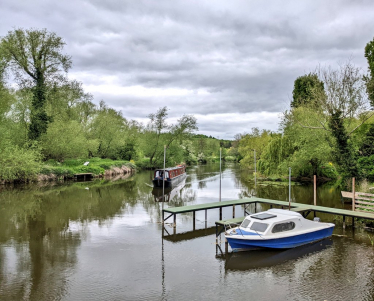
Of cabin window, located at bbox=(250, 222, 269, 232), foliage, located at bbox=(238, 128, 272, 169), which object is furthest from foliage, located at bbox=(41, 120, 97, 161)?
cabin window, located at bbox=(250, 222, 269, 232)

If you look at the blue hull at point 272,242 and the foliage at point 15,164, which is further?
the foliage at point 15,164

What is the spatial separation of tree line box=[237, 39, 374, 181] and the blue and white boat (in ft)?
31.0

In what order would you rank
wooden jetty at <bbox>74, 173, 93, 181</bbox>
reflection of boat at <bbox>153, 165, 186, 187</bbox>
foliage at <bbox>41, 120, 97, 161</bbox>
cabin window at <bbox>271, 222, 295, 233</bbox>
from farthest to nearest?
wooden jetty at <bbox>74, 173, 93, 181</bbox>
foliage at <bbox>41, 120, 97, 161</bbox>
reflection of boat at <bbox>153, 165, 186, 187</bbox>
cabin window at <bbox>271, 222, 295, 233</bbox>

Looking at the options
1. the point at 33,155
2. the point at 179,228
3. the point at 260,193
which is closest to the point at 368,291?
the point at 179,228

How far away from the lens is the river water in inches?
324

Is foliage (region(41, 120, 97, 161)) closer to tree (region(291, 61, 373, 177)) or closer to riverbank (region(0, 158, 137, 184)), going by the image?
riverbank (region(0, 158, 137, 184))

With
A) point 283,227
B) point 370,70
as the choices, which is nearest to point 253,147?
point 370,70

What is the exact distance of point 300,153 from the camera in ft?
99.6

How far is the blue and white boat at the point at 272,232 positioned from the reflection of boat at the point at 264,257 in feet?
0.75

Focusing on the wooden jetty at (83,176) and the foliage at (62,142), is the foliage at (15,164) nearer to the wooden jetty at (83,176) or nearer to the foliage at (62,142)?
the foliage at (62,142)

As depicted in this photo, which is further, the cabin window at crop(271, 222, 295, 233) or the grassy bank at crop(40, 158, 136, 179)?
the grassy bank at crop(40, 158, 136, 179)

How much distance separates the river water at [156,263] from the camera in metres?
8.23

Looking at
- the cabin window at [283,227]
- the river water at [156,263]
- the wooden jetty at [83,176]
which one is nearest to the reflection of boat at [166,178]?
the wooden jetty at [83,176]

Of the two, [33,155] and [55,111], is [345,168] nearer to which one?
[33,155]
